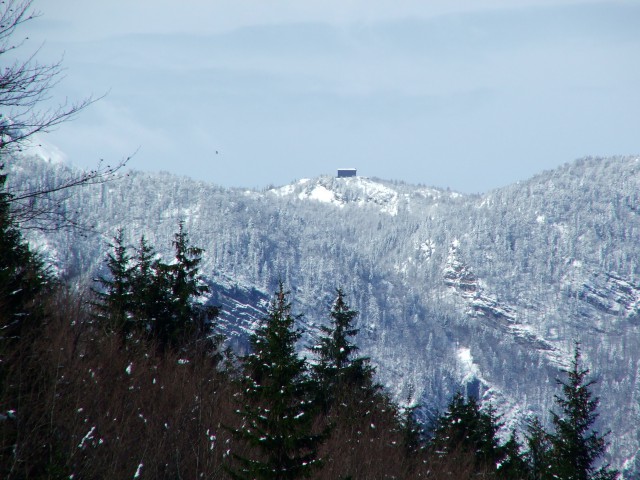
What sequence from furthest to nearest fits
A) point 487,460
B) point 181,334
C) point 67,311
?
1. point 487,460
2. point 181,334
3. point 67,311

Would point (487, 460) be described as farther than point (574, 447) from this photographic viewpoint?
Yes

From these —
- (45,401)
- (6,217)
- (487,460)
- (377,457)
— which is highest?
(6,217)

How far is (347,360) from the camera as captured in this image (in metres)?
26.0

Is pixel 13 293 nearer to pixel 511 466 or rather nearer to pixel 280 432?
pixel 280 432

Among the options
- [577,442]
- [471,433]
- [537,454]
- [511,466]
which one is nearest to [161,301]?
[511,466]

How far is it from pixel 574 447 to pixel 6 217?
2348 centimetres

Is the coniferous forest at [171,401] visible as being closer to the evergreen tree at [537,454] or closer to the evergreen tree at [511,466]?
the evergreen tree at [511,466]

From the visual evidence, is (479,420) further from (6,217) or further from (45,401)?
(6,217)

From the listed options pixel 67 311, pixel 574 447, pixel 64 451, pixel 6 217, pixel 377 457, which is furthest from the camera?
pixel 574 447

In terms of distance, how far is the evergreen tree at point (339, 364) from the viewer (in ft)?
78.4

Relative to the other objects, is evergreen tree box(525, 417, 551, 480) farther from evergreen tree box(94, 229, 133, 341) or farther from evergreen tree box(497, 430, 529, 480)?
evergreen tree box(94, 229, 133, 341)

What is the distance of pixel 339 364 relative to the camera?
84.5ft

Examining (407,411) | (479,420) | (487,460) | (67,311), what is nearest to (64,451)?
(67,311)

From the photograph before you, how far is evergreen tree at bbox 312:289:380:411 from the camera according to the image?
23.9 m
